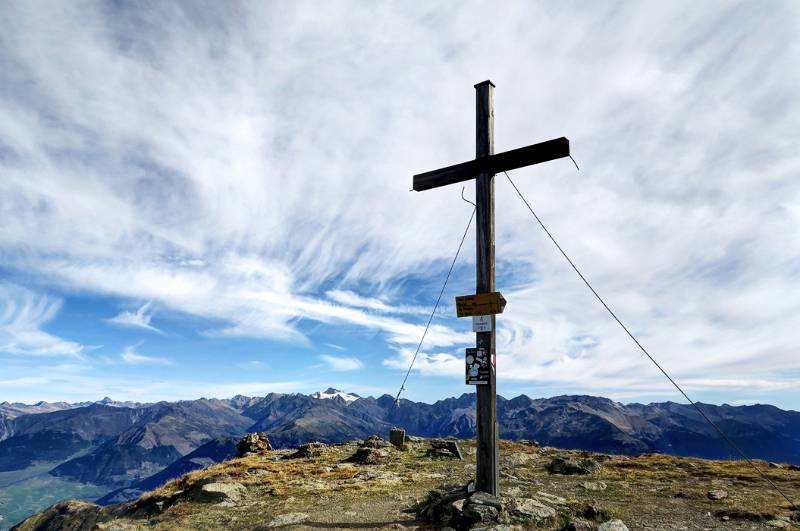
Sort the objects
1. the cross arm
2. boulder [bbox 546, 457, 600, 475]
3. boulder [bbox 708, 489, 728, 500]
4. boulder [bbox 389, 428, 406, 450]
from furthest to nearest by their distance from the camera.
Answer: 1. boulder [bbox 389, 428, 406, 450]
2. boulder [bbox 546, 457, 600, 475]
3. boulder [bbox 708, 489, 728, 500]
4. the cross arm

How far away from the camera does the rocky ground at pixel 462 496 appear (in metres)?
12.9

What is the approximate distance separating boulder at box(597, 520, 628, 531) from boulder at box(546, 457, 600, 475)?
404 inches

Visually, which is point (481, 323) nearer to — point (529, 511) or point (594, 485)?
point (529, 511)

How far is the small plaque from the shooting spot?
13648mm

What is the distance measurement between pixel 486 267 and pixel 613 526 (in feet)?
26.5

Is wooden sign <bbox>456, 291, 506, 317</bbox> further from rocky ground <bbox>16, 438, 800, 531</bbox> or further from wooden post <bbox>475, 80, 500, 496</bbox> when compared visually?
rocky ground <bbox>16, 438, 800, 531</bbox>

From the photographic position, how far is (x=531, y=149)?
14344 mm

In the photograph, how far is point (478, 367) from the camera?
543 inches

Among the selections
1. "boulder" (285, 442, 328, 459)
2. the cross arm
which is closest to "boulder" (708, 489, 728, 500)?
the cross arm

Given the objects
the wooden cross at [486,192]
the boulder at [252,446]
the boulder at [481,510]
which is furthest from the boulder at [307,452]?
the boulder at [481,510]

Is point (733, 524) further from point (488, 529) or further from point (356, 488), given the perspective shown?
point (356, 488)

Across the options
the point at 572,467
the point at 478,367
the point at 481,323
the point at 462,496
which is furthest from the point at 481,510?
the point at 572,467

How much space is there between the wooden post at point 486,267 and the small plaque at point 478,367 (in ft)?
0.44

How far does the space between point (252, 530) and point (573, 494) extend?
39.1 ft
